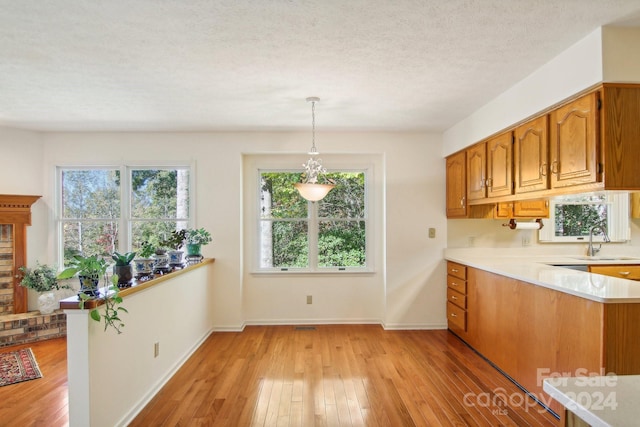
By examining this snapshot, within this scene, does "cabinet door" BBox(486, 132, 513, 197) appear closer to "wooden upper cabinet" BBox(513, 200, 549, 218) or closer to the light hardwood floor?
"wooden upper cabinet" BBox(513, 200, 549, 218)

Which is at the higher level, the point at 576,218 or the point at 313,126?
the point at 313,126

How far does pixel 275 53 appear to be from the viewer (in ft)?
7.81

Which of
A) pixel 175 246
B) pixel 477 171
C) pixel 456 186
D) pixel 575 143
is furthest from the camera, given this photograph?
pixel 456 186

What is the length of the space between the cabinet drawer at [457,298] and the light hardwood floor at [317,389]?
425 millimetres

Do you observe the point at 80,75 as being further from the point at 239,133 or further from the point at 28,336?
the point at 28,336

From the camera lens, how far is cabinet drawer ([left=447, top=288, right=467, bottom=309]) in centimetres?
396

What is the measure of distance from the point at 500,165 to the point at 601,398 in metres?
2.92

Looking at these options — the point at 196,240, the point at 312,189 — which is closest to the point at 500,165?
the point at 312,189

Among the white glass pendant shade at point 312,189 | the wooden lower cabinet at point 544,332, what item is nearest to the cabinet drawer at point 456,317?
the wooden lower cabinet at point 544,332

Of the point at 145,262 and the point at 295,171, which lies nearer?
the point at 145,262

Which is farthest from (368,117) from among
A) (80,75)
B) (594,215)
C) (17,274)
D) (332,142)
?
(17,274)

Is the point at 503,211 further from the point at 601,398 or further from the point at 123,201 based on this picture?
the point at 123,201

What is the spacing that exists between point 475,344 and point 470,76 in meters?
2.63

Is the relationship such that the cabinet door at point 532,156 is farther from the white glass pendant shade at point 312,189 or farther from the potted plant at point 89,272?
the potted plant at point 89,272
